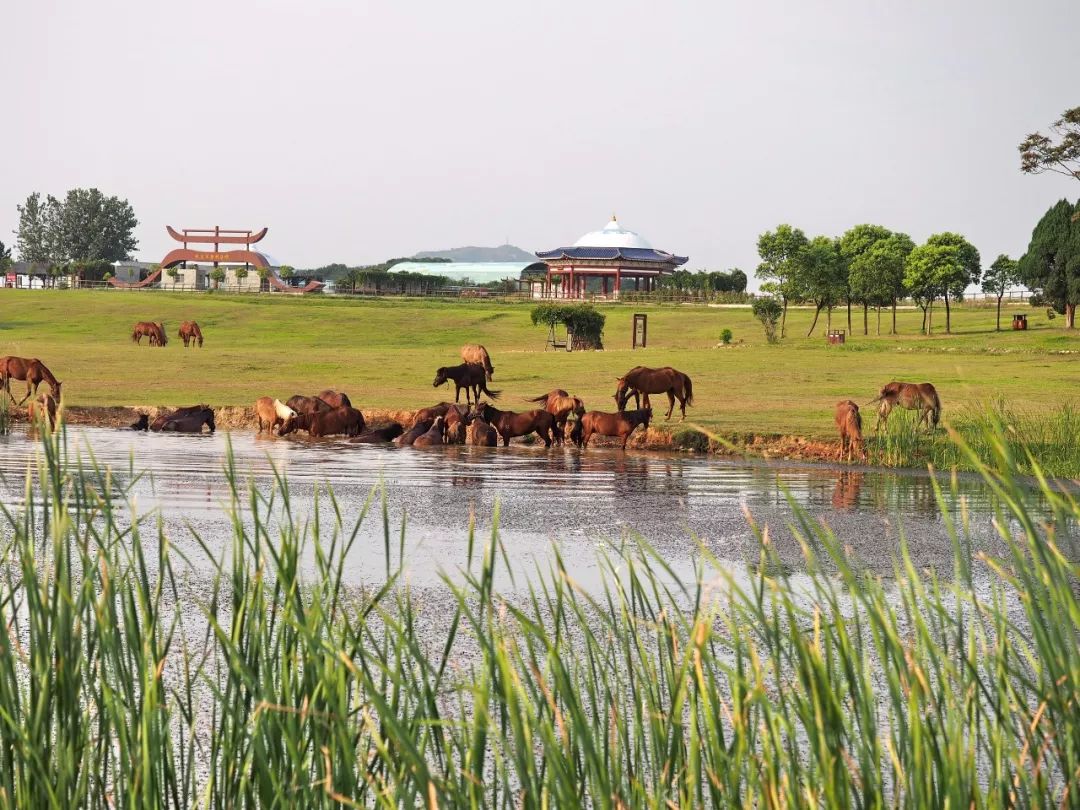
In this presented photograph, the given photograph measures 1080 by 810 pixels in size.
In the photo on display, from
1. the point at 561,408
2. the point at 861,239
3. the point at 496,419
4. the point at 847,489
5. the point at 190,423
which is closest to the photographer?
the point at 847,489

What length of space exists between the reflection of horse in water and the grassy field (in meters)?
1.68

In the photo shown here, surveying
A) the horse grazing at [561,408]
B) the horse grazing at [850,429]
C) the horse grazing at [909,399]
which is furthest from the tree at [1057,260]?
the horse grazing at [850,429]

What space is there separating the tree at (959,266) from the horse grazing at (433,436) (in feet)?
182

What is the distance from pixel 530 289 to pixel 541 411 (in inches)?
3885

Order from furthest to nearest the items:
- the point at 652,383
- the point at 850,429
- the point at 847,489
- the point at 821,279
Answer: the point at 821,279, the point at 652,383, the point at 850,429, the point at 847,489

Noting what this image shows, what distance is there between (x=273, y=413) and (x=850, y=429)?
9631mm

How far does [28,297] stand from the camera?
268 feet

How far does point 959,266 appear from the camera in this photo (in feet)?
257

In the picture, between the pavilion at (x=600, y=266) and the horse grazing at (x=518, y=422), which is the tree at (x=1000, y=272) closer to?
the pavilion at (x=600, y=266)

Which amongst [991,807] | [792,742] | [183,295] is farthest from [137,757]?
[183,295]

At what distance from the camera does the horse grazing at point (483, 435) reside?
23.4 metres

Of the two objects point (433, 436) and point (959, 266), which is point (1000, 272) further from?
point (433, 436)

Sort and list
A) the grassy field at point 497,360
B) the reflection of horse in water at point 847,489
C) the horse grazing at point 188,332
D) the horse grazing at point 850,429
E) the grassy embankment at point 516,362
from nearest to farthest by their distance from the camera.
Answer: the reflection of horse in water at point 847,489 → the horse grazing at point 850,429 → the grassy embankment at point 516,362 → the grassy field at point 497,360 → the horse grazing at point 188,332

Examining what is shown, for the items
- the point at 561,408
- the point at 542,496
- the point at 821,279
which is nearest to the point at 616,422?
the point at 561,408
